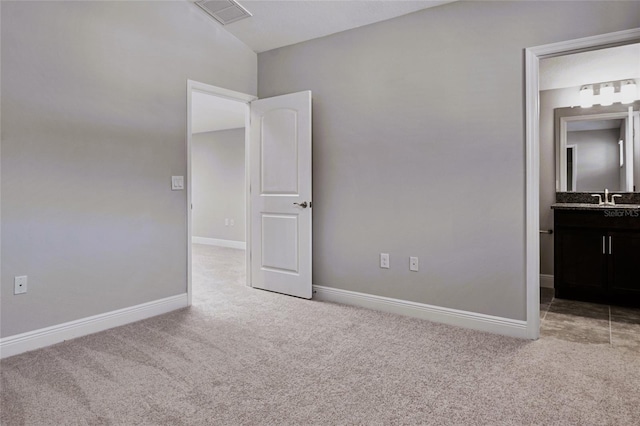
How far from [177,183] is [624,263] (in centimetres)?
Result: 400

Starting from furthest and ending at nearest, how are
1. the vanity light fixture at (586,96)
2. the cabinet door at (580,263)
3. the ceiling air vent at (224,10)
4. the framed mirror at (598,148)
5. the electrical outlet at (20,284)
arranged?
the vanity light fixture at (586,96)
the framed mirror at (598,148)
the cabinet door at (580,263)
the ceiling air vent at (224,10)
the electrical outlet at (20,284)

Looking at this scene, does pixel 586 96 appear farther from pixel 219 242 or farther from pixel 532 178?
pixel 219 242

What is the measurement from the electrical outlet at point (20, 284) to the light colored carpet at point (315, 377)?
1.33ft

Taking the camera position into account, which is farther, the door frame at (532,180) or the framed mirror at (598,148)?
the framed mirror at (598,148)

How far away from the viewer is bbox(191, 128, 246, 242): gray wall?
23.7 ft

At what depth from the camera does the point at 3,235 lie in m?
2.35

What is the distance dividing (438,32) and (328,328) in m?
2.39

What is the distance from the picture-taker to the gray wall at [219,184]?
7215 mm

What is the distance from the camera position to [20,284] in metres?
2.43

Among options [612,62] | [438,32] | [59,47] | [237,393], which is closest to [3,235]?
[59,47]

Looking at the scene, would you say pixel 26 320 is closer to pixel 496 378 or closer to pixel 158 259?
pixel 158 259

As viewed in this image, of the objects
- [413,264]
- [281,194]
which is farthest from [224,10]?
[413,264]

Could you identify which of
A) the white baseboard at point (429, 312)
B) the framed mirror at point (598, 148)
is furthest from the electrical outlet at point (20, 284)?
the framed mirror at point (598, 148)

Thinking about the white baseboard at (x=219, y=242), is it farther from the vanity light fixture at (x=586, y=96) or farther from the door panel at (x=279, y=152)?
the vanity light fixture at (x=586, y=96)
